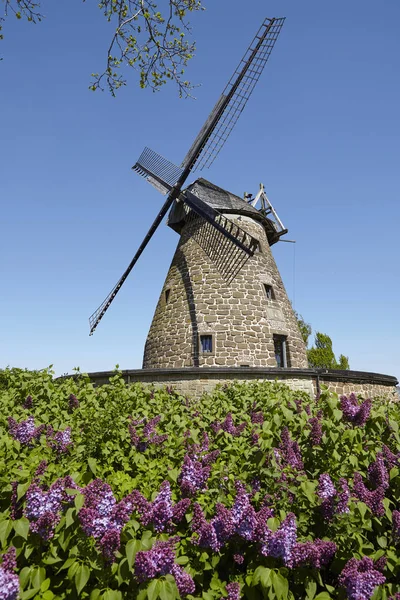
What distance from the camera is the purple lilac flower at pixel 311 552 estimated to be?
254cm

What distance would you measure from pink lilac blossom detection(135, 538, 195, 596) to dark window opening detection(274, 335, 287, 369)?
14.0m

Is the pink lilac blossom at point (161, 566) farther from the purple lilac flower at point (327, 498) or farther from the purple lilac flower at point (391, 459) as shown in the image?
the purple lilac flower at point (391, 459)

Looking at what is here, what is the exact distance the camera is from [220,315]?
1535 cm

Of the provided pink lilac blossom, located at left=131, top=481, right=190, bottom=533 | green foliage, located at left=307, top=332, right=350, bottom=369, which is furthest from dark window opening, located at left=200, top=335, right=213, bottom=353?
green foliage, located at left=307, top=332, right=350, bottom=369

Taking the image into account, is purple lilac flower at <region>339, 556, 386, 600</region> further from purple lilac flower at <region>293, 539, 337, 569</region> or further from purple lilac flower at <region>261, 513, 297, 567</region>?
purple lilac flower at <region>261, 513, 297, 567</region>

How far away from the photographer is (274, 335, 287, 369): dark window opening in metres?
16.1

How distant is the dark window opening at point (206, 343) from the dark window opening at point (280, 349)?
2.62 metres

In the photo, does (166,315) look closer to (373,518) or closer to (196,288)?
(196,288)

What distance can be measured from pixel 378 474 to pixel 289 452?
67 cm

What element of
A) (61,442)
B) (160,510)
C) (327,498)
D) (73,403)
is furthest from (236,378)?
(160,510)

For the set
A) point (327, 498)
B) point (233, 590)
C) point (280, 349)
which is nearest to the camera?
point (233, 590)

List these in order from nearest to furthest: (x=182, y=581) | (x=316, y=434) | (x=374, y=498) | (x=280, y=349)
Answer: (x=182, y=581), (x=374, y=498), (x=316, y=434), (x=280, y=349)

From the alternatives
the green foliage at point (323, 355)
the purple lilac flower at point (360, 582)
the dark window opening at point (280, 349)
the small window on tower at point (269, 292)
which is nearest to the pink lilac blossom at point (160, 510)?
the purple lilac flower at point (360, 582)

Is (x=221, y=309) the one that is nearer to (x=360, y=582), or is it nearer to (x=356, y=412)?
(x=356, y=412)
